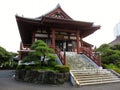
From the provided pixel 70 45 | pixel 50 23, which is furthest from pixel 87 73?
pixel 70 45

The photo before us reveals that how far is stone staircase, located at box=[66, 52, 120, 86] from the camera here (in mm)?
13313

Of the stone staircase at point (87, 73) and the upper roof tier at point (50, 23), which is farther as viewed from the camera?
the upper roof tier at point (50, 23)

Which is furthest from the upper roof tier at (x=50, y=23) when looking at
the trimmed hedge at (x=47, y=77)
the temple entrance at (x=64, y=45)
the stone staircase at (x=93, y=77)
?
the trimmed hedge at (x=47, y=77)

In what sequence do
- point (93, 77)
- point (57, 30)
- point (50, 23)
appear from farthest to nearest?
point (57, 30), point (50, 23), point (93, 77)

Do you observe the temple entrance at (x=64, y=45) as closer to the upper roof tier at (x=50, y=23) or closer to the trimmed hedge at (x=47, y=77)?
the upper roof tier at (x=50, y=23)

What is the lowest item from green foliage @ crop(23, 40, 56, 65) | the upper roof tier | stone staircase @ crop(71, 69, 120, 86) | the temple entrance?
stone staircase @ crop(71, 69, 120, 86)

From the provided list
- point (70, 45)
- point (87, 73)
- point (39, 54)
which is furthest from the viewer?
point (70, 45)

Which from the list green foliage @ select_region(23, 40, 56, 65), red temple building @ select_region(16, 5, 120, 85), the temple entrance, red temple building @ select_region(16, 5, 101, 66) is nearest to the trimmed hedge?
red temple building @ select_region(16, 5, 120, 85)

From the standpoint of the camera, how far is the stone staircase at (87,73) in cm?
1331

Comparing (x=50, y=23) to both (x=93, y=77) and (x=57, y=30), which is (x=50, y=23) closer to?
(x=57, y=30)

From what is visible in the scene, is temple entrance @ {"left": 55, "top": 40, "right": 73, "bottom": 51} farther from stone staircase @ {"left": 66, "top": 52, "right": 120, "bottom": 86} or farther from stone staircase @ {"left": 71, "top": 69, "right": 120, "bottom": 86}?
stone staircase @ {"left": 71, "top": 69, "right": 120, "bottom": 86}

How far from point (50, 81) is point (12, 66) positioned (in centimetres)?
2489

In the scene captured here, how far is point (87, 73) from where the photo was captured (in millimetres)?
14781

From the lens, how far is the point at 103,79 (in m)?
14.3
